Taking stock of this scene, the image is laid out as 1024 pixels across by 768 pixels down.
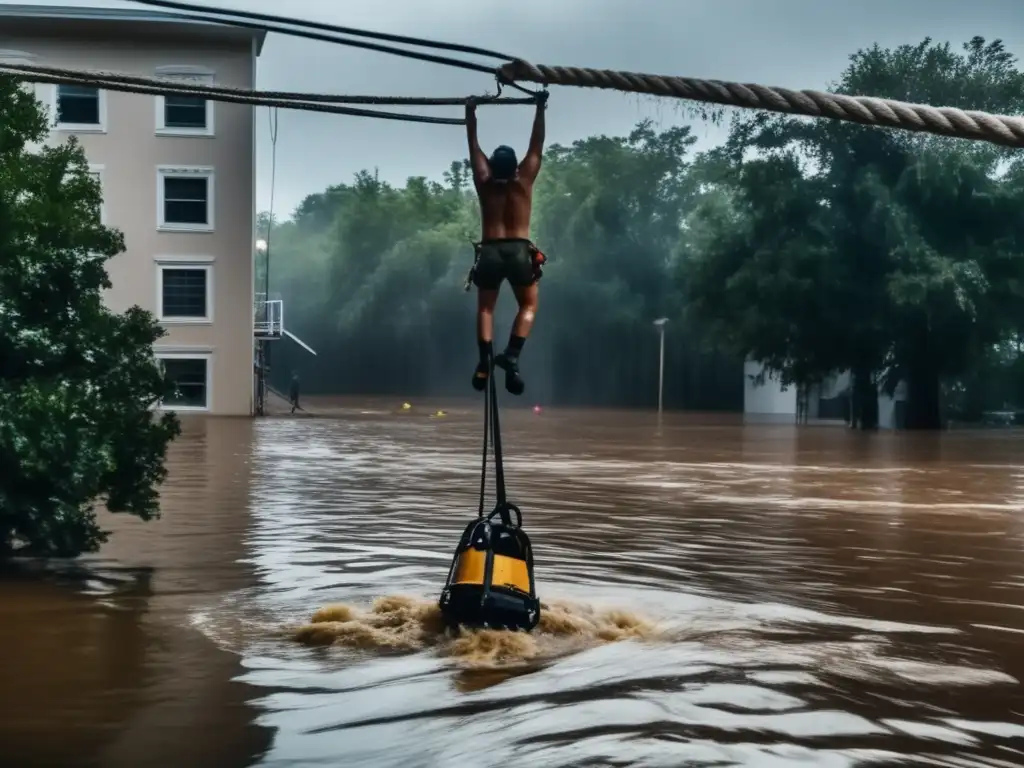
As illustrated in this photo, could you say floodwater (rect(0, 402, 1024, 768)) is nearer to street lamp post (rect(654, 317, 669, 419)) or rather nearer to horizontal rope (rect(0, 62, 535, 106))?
horizontal rope (rect(0, 62, 535, 106))

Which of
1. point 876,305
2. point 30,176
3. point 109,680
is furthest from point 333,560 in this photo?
point 876,305

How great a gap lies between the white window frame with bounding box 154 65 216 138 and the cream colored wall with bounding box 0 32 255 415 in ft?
0.47

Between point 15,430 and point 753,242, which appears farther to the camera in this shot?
point 753,242

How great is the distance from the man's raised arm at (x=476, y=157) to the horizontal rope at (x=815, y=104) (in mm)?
571

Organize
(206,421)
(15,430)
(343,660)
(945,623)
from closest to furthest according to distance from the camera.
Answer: (343,660)
(945,623)
(15,430)
(206,421)

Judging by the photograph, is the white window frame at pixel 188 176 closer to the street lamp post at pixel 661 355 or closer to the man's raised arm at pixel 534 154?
the street lamp post at pixel 661 355

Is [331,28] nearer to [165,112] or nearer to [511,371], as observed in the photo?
[511,371]

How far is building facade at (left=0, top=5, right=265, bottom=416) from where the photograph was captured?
1753 inches

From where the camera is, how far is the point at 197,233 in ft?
148

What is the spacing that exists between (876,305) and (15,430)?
35798 mm

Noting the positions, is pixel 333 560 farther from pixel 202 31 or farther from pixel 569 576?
pixel 202 31

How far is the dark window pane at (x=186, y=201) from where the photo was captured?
45156mm

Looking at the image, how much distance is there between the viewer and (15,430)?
10250 millimetres

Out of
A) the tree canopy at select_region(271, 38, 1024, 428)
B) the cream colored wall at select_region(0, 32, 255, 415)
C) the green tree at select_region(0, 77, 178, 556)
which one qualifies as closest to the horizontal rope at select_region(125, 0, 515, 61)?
the green tree at select_region(0, 77, 178, 556)
